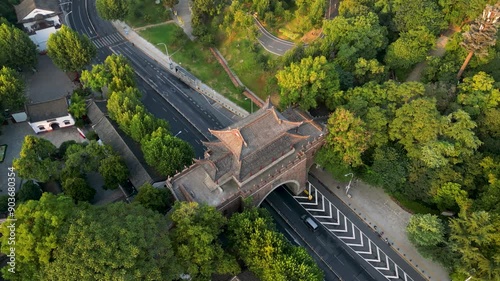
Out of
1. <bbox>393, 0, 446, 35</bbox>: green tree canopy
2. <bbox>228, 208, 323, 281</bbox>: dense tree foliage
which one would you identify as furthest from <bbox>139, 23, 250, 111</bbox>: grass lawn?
<bbox>393, 0, 446, 35</bbox>: green tree canopy

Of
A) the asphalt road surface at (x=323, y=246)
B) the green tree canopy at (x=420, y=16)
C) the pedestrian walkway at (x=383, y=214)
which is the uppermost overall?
the green tree canopy at (x=420, y=16)

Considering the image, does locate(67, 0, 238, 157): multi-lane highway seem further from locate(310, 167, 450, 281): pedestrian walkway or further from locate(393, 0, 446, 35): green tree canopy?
locate(393, 0, 446, 35): green tree canopy

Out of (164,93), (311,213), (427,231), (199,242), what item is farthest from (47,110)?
(427,231)

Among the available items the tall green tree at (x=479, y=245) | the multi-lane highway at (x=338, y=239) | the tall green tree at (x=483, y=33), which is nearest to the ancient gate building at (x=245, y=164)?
the multi-lane highway at (x=338, y=239)

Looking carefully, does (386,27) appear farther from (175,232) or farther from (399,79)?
(175,232)

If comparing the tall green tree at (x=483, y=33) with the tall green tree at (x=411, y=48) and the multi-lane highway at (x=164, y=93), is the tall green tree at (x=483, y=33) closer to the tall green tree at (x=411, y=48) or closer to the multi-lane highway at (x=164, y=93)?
the tall green tree at (x=411, y=48)

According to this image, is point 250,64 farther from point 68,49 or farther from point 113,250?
point 113,250
